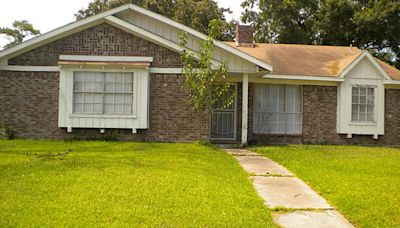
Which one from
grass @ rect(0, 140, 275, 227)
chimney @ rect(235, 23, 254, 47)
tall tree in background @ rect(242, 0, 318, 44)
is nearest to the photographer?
grass @ rect(0, 140, 275, 227)

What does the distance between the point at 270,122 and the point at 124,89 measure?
5.72 metres

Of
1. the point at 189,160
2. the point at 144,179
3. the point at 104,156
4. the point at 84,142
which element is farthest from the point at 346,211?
the point at 84,142

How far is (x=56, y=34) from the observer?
1331 centimetres

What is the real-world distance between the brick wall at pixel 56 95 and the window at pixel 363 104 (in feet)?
20.3

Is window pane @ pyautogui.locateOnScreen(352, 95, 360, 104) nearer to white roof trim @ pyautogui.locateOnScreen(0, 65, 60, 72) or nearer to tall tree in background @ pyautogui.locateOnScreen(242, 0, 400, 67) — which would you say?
white roof trim @ pyautogui.locateOnScreen(0, 65, 60, 72)

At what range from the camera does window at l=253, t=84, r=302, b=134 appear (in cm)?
1579

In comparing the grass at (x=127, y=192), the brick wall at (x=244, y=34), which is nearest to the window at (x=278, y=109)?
the brick wall at (x=244, y=34)

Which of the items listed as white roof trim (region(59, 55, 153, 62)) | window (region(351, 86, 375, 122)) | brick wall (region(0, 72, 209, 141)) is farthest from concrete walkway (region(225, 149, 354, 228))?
window (region(351, 86, 375, 122))

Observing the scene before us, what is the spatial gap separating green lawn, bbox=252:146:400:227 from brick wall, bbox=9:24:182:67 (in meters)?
4.45

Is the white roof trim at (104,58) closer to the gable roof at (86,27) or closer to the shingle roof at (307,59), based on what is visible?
the gable roof at (86,27)

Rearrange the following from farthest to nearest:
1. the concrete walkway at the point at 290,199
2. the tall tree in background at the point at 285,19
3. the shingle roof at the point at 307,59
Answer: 1. the tall tree in background at the point at 285,19
2. the shingle roof at the point at 307,59
3. the concrete walkway at the point at 290,199

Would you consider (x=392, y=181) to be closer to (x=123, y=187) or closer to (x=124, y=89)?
(x=123, y=187)

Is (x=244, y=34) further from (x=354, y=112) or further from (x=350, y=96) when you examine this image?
(x=354, y=112)

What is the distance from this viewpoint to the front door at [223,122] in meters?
15.5
